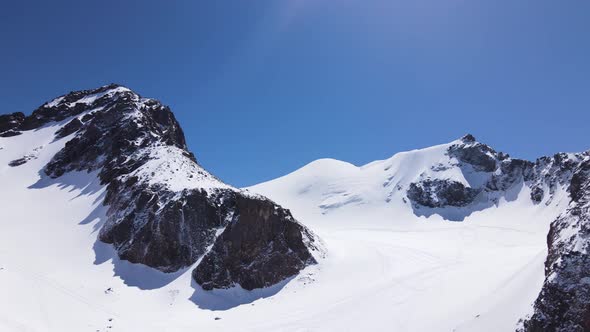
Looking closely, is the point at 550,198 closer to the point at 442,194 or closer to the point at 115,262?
the point at 442,194

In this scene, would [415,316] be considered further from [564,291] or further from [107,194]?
[107,194]

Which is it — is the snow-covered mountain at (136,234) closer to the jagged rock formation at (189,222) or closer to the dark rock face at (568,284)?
the jagged rock formation at (189,222)

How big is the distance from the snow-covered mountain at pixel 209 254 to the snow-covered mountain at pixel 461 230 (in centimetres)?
14

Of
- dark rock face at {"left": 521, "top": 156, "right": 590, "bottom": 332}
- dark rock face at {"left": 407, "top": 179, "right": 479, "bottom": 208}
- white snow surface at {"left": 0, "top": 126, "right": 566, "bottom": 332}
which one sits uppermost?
dark rock face at {"left": 407, "top": 179, "right": 479, "bottom": 208}

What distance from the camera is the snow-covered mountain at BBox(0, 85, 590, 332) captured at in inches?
771

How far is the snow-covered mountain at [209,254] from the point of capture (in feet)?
64.2

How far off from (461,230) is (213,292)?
52600mm

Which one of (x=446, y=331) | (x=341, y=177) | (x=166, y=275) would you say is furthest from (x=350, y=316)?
(x=341, y=177)

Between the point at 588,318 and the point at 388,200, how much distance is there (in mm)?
78999

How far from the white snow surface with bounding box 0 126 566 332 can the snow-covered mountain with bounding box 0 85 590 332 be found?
0.55 ft

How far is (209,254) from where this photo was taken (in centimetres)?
3525

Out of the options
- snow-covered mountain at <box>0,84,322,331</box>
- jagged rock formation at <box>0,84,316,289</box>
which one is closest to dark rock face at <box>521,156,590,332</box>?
snow-covered mountain at <box>0,84,322,331</box>

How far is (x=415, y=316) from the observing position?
910 inches

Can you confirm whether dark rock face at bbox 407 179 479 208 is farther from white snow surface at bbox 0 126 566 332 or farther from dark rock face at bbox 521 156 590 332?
dark rock face at bbox 521 156 590 332
